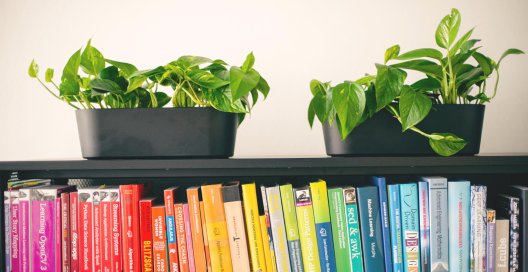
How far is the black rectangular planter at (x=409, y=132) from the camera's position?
86cm

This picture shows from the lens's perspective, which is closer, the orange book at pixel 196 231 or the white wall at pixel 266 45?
the orange book at pixel 196 231

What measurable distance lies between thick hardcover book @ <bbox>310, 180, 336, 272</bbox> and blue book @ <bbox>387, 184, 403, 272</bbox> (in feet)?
0.45

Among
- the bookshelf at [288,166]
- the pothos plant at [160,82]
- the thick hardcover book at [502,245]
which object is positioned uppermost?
the pothos plant at [160,82]

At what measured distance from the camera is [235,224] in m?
0.90

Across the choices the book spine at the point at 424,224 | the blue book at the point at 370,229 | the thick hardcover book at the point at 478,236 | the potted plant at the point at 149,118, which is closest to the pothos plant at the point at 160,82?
the potted plant at the point at 149,118

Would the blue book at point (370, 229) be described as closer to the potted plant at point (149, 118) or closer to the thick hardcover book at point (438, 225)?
the thick hardcover book at point (438, 225)

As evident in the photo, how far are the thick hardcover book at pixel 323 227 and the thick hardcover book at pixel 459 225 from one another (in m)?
0.27

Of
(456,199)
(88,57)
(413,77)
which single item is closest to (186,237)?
(88,57)

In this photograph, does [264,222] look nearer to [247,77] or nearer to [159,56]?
[247,77]

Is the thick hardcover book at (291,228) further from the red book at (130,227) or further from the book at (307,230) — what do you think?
the red book at (130,227)

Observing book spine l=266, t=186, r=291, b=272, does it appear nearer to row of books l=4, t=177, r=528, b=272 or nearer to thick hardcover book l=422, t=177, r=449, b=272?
row of books l=4, t=177, r=528, b=272

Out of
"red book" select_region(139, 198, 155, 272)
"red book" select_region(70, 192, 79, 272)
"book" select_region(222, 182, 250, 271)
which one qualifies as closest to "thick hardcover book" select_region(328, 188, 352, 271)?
"book" select_region(222, 182, 250, 271)

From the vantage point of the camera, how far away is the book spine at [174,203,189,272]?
897 mm

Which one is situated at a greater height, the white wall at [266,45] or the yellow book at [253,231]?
the white wall at [266,45]
